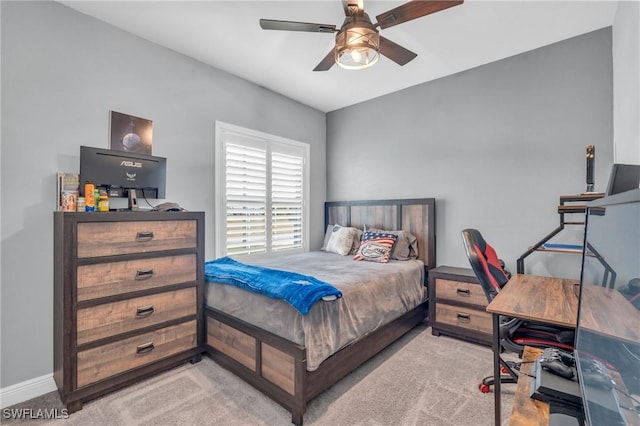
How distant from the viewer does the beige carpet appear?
5.75 ft

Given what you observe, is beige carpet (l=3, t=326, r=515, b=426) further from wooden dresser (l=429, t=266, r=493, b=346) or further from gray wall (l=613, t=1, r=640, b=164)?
gray wall (l=613, t=1, r=640, b=164)

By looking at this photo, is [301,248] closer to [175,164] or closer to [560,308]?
[175,164]

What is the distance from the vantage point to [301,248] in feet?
13.5

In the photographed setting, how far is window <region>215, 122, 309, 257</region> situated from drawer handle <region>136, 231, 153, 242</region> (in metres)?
0.99

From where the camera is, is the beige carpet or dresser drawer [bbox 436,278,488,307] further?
dresser drawer [bbox 436,278,488,307]

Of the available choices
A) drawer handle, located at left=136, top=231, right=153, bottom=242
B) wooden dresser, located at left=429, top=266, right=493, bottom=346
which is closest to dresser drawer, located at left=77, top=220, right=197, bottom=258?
drawer handle, located at left=136, top=231, right=153, bottom=242

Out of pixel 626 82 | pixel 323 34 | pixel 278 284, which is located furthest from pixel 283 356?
pixel 626 82

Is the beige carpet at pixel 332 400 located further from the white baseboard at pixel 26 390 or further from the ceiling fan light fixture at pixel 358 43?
the ceiling fan light fixture at pixel 358 43

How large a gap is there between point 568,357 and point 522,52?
2.91 m

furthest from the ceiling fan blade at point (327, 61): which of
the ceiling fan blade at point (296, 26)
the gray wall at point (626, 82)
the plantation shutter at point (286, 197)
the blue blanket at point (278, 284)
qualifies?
the gray wall at point (626, 82)

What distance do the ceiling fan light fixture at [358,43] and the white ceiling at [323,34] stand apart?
1.51 ft

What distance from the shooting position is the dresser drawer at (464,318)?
8.70 feet

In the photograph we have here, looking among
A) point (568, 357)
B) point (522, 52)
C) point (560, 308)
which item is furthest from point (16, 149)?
point (522, 52)

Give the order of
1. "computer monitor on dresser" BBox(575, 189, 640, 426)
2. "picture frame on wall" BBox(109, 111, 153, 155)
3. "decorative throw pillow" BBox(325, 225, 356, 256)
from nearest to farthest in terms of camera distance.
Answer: "computer monitor on dresser" BBox(575, 189, 640, 426) < "picture frame on wall" BBox(109, 111, 153, 155) < "decorative throw pillow" BBox(325, 225, 356, 256)
